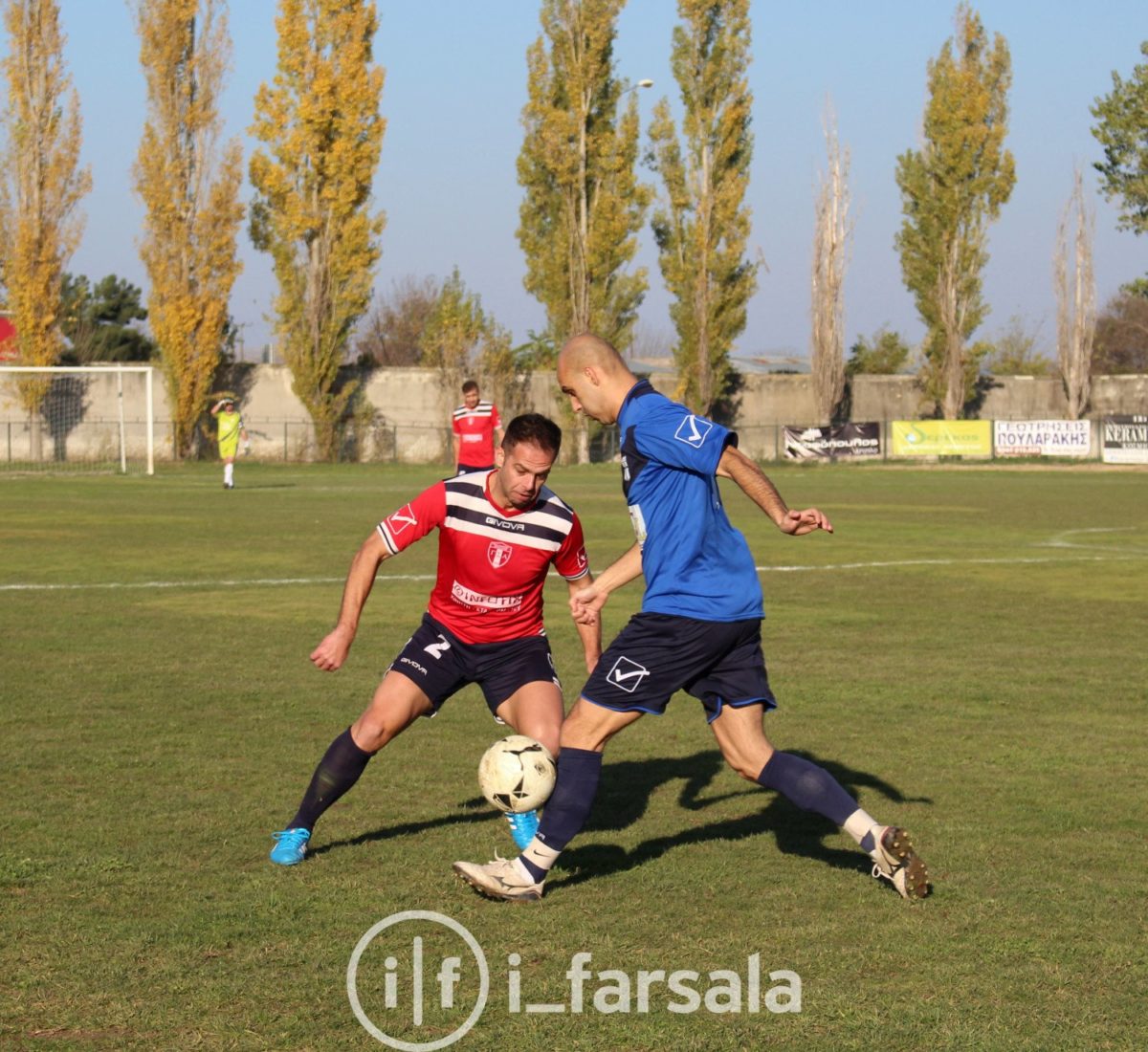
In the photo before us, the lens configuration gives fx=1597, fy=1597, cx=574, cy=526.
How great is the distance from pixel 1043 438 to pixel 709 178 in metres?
15.6

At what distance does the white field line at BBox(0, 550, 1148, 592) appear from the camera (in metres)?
15.9

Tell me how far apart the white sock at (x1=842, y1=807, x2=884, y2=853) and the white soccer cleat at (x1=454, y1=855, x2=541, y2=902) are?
3.66 ft

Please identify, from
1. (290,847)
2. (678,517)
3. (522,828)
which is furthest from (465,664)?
(678,517)

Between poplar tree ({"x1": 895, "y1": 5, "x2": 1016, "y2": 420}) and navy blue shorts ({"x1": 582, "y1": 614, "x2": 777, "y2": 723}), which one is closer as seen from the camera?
navy blue shorts ({"x1": 582, "y1": 614, "x2": 777, "y2": 723})

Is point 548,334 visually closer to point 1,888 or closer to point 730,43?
point 730,43

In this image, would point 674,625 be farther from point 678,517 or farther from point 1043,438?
point 1043,438

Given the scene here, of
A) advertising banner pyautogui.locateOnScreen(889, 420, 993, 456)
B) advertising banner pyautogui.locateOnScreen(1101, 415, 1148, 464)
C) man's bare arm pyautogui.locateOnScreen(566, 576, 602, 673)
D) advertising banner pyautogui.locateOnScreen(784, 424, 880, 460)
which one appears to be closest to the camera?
man's bare arm pyautogui.locateOnScreen(566, 576, 602, 673)

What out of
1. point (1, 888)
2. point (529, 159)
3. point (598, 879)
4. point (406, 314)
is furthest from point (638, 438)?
point (406, 314)

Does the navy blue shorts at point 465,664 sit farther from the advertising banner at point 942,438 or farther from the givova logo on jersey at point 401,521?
the advertising banner at point 942,438

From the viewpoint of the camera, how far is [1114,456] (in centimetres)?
5391

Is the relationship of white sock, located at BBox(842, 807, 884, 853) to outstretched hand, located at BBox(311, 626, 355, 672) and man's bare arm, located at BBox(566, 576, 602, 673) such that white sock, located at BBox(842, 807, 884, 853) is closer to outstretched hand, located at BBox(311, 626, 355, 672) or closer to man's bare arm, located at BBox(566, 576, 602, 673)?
man's bare arm, located at BBox(566, 576, 602, 673)

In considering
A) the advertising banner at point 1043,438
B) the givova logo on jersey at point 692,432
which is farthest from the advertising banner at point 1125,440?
the givova logo on jersey at point 692,432

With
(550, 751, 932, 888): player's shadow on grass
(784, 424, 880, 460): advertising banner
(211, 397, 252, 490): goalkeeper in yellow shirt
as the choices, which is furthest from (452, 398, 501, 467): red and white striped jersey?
(784, 424, 880, 460): advertising banner

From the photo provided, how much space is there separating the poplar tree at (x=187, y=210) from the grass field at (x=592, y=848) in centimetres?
3964
